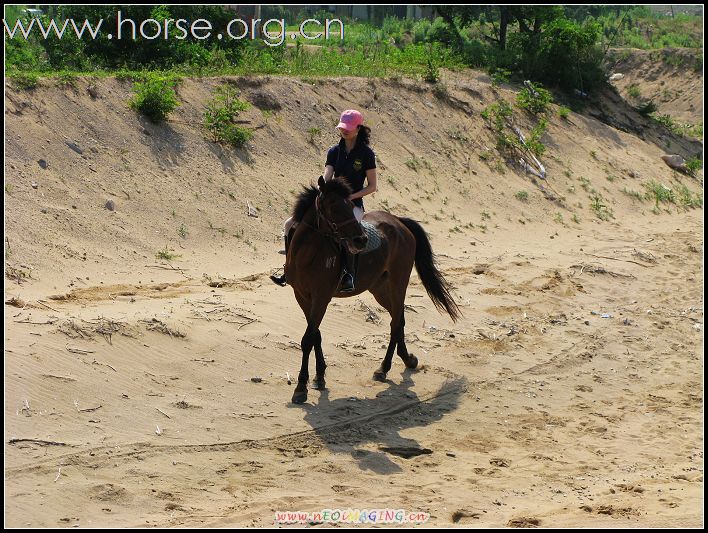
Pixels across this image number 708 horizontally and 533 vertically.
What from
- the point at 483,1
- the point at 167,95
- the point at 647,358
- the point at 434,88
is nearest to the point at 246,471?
the point at 647,358

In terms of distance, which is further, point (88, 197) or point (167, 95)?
point (167, 95)

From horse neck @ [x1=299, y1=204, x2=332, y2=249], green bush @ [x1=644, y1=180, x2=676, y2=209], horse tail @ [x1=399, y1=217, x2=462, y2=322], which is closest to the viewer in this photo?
horse neck @ [x1=299, y1=204, x2=332, y2=249]

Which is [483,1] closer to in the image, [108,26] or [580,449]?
[108,26]

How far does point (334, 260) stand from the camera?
921 cm

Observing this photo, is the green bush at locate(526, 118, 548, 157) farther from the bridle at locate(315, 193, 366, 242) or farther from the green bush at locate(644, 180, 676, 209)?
the bridle at locate(315, 193, 366, 242)

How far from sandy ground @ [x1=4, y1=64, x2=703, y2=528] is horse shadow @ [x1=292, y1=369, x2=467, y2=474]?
0.03m

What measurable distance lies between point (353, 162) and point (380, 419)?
8.40ft

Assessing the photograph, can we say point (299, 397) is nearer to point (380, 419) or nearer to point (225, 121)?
point (380, 419)

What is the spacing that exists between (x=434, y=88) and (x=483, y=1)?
5321 millimetres

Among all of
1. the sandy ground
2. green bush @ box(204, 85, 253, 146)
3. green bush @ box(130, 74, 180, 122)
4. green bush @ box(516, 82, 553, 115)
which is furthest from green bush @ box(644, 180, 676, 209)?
green bush @ box(130, 74, 180, 122)

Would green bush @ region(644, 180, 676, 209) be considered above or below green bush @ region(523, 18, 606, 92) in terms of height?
below

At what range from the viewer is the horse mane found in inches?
348

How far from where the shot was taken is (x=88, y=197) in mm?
13438

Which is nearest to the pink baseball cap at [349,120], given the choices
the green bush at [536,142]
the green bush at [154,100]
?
the green bush at [154,100]
